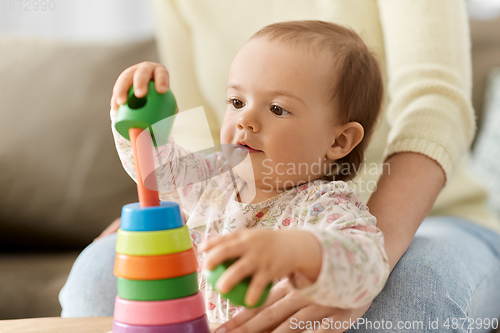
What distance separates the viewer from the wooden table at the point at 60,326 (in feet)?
2.00

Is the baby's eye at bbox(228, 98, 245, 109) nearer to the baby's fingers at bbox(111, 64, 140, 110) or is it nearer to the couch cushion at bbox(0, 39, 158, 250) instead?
the baby's fingers at bbox(111, 64, 140, 110)

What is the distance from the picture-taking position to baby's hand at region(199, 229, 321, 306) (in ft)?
1.25

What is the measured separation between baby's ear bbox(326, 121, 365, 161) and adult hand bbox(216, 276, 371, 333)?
0.28m

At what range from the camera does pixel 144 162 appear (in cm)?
52

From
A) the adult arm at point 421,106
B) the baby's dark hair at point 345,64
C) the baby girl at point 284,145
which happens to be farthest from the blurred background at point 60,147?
the baby's dark hair at point 345,64

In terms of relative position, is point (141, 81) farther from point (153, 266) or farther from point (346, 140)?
point (346, 140)

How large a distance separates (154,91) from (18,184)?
0.94 m

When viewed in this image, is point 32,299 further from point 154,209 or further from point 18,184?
point 154,209

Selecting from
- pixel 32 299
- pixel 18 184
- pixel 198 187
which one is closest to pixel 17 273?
pixel 32 299

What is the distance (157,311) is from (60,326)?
239 millimetres

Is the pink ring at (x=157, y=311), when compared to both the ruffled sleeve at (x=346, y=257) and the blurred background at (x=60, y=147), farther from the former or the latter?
the blurred background at (x=60, y=147)

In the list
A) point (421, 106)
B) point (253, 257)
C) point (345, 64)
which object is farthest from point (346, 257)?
point (421, 106)

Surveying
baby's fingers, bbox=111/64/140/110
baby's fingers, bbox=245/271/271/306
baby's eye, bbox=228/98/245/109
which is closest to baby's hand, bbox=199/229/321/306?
baby's fingers, bbox=245/271/271/306

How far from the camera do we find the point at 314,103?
69cm
